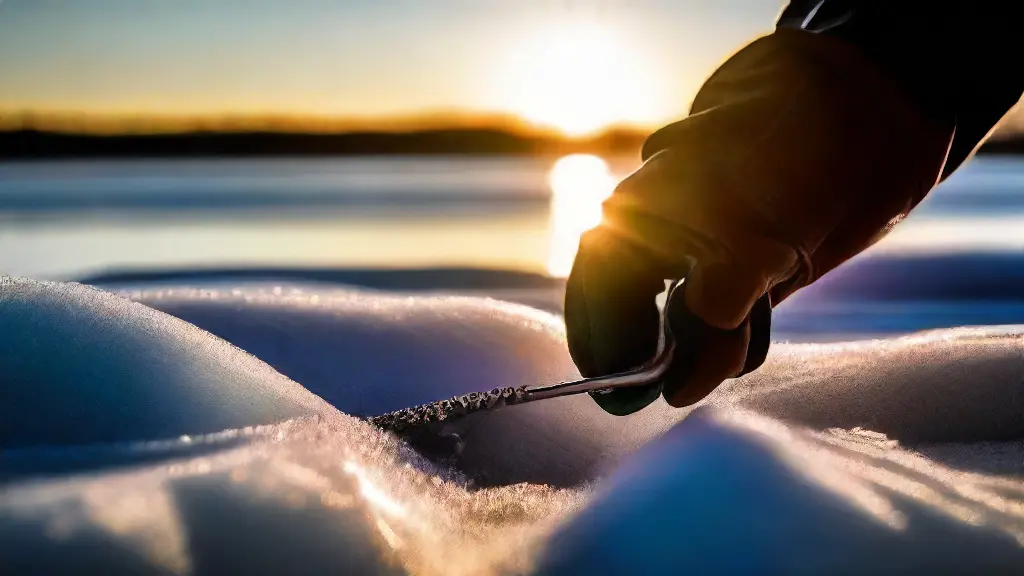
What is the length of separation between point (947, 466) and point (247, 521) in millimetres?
662

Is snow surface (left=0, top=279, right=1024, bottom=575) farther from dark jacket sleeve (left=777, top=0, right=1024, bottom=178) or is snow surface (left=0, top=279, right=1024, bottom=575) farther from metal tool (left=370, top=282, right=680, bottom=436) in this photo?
dark jacket sleeve (left=777, top=0, right=1024, bottom=178)

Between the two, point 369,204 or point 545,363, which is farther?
point 369,204

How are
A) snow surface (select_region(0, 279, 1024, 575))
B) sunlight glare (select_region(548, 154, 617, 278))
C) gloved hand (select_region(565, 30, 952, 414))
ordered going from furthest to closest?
sunlight glare (select_region(548, 154, 617, 278)) < gloved hand (select_region(565, 30, 952, 414)) < snow surface (select_region(0, 279, 1024, 575))

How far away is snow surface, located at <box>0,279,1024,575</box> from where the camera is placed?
546 millimetres

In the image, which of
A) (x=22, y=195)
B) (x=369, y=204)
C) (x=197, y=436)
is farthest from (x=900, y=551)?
(x=22, y=195)

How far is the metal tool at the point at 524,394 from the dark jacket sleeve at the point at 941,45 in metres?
0.26

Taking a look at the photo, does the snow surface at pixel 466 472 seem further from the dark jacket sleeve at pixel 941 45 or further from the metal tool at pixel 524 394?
the dark jacket sleeve at pixel 941 45

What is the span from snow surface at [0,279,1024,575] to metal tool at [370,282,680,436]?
48 millimetres

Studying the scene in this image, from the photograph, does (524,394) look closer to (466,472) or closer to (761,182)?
(466,472)

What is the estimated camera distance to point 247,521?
55 cm

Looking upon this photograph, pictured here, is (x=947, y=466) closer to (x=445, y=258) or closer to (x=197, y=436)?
(x=197, y=436)

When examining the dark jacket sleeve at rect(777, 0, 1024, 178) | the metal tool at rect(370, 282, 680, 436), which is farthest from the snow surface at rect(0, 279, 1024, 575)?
the dark jacket sleeve at rect(777, 0, 1024, 178)

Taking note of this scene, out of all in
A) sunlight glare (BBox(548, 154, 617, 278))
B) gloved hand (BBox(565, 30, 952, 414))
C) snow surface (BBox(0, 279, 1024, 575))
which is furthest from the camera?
sunlight glare (BBox(548, 154, 617, 278))

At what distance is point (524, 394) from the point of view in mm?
→ 811
